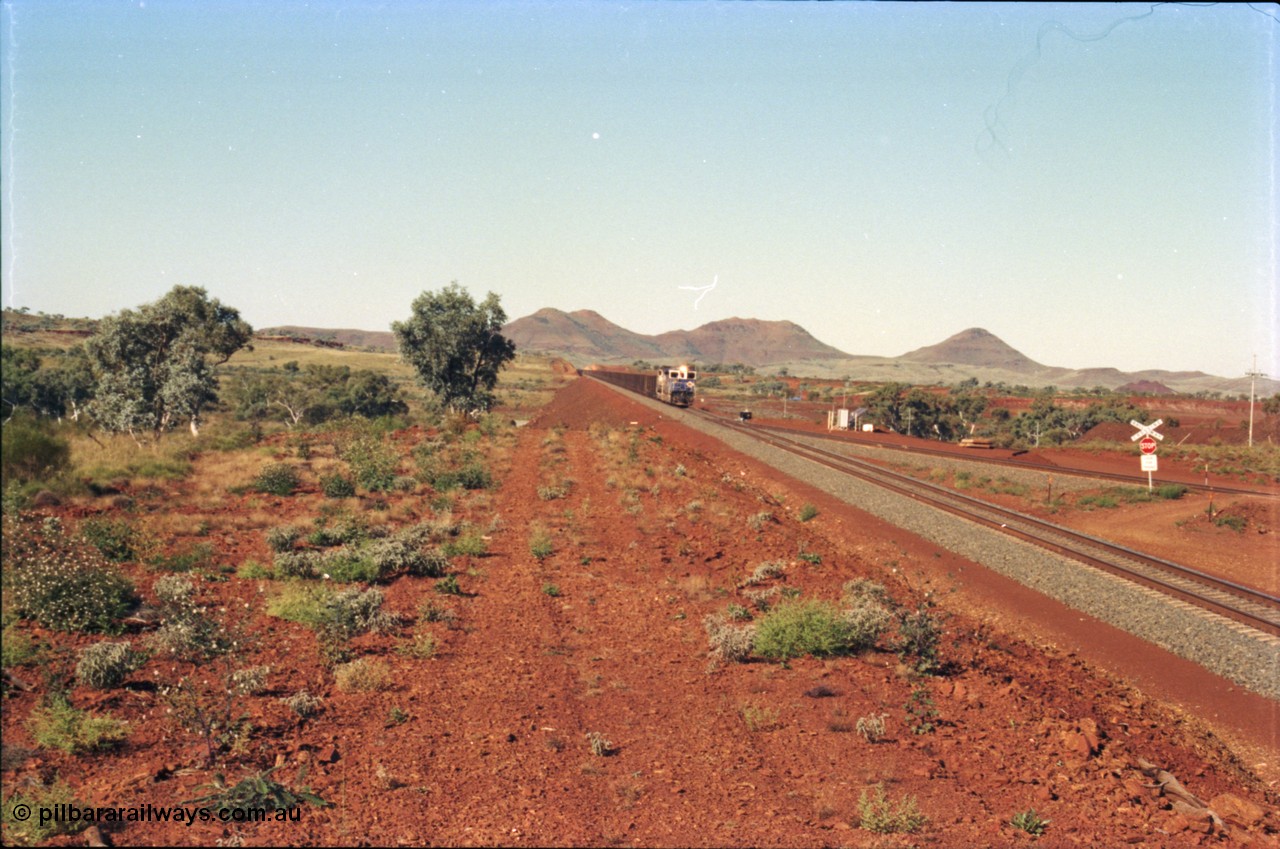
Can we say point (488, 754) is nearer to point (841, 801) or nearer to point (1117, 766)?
point (841, 801)

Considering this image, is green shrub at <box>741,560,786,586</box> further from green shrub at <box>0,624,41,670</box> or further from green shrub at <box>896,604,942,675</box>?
green shrub at <box>0,624,41,670</box>

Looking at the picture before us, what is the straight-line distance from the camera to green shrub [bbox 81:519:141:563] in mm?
14453

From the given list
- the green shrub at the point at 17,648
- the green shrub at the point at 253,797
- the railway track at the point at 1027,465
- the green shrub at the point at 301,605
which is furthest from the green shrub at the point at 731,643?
the railway track at the point at 1027,465

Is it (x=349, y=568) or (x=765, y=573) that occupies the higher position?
(x=349, y=568)

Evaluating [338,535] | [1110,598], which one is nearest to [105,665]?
[338,535]

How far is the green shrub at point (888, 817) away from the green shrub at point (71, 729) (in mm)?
7125

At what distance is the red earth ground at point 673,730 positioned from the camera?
7.24m

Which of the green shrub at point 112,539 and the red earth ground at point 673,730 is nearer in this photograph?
the red earth ground at point 673,730

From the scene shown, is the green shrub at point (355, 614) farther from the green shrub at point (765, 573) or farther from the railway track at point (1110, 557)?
the railway track at point (1110, 557)

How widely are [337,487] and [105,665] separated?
549 inches

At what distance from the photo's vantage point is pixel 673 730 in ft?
30.8

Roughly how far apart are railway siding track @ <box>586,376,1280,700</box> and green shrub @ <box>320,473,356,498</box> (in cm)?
1600

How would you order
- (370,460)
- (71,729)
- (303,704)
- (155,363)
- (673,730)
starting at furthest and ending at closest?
(155,363)
(370,460)
(673,730)
(303,704)
(71,729)

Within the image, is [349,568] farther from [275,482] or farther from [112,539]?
[275,482]
